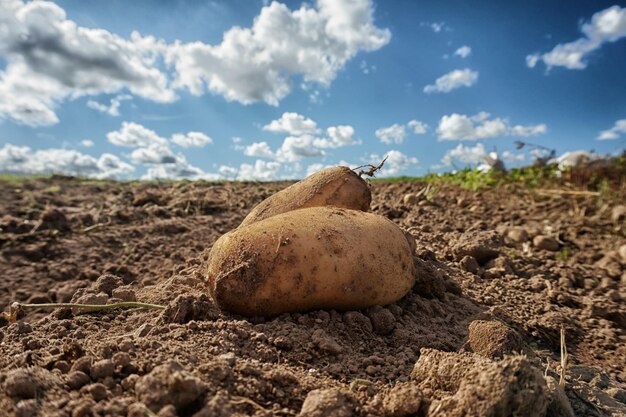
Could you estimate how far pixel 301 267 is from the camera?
2080mm

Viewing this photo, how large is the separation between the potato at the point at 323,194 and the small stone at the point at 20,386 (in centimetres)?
139

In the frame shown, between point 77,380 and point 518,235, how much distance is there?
4145 millimetres

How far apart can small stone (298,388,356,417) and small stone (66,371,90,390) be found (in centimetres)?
71

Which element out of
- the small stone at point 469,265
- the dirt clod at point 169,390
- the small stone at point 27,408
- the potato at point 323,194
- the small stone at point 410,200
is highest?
the small stone at point 410,200

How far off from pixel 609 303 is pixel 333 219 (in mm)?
2422

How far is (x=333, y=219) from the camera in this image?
225 centimetres

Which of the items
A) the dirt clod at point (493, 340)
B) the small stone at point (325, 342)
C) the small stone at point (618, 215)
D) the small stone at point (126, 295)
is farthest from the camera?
the small stone at point (618, 215)

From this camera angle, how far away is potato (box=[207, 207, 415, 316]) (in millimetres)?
2082

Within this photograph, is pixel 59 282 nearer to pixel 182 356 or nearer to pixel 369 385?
pixel 182 356

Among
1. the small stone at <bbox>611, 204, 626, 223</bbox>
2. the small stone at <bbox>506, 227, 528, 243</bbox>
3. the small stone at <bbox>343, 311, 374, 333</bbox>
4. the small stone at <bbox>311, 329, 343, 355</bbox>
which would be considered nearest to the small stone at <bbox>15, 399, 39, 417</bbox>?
the small stone at <bbox>311, 329, 343, 355</bbox>

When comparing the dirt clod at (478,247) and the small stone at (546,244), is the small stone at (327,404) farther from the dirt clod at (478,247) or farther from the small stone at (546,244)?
the small stone at (546,244)

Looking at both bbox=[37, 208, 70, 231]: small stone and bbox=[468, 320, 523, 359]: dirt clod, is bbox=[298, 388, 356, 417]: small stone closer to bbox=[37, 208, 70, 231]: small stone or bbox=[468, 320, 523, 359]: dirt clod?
bbox=[468, 320, 523, 359]: dirt clod

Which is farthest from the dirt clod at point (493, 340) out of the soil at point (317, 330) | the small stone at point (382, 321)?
the small stone at point (382, 321)

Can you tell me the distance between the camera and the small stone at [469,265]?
340 centimetres
